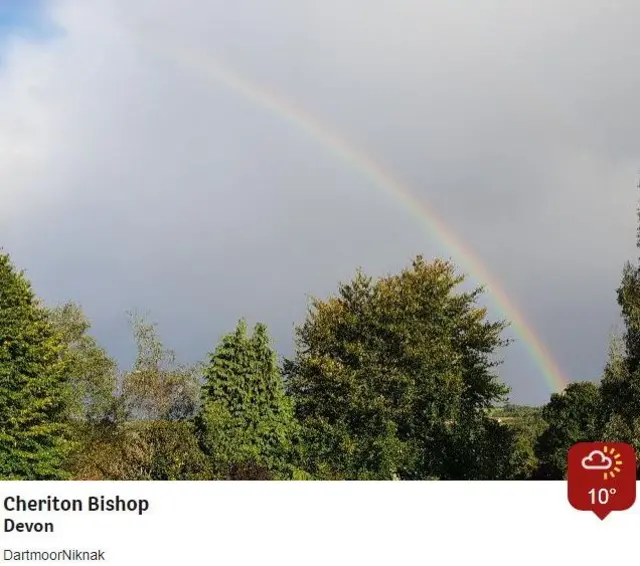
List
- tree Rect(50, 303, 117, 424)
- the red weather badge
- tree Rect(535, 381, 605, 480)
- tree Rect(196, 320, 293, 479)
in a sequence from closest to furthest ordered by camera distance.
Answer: the red weather badge
tree Rect(196, 320, 293, 479)
tree Rect(50, 303, 117, 424)
tree Rect(535, 381, 605, 480)

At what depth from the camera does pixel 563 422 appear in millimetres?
71000

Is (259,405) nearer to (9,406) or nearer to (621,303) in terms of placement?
(9,406)

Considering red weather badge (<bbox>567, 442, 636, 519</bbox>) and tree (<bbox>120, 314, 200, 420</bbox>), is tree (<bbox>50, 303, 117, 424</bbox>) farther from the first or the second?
red weather badge (<bbox>567, 442, 636, 519</bbox>)

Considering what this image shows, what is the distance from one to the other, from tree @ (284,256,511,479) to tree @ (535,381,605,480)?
2778cm

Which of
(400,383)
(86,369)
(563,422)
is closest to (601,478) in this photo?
(400,383)

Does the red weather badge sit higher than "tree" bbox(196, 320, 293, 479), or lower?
lower

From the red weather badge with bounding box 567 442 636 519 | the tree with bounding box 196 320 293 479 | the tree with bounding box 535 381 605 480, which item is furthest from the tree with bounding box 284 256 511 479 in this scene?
the tree with bounding box 535 381 605 480

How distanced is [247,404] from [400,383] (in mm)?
10117

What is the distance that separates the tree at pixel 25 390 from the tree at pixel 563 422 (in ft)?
147

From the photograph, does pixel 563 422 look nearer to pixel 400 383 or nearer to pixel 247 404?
pixel 400 383

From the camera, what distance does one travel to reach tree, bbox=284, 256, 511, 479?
3519 cm
